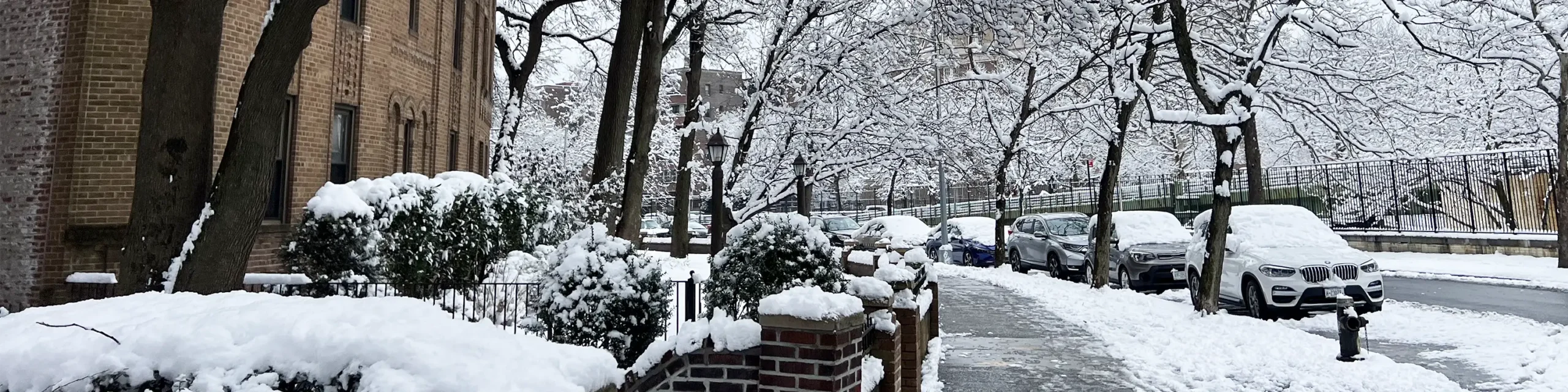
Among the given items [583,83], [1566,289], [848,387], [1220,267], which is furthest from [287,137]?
[1566,289]

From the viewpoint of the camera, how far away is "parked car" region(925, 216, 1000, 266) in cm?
2430

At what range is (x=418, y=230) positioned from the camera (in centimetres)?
1072

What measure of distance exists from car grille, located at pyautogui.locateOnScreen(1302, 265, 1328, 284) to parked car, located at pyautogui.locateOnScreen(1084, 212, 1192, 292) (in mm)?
2994

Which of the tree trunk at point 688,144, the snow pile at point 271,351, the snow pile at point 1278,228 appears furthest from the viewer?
the tree trunk at point 688,144

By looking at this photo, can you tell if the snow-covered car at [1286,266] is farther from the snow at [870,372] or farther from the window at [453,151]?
the window at [453,151]

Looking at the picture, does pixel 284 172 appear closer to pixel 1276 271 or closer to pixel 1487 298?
pixel 1276 271

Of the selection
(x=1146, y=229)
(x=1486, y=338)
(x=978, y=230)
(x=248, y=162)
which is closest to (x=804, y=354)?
(x=248, y=162)

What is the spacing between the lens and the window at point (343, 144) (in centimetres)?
1355

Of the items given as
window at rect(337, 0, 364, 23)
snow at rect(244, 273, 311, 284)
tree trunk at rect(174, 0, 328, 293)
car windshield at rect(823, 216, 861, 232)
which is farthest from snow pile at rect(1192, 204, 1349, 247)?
car windshield at rect(823, 216, 861, 232)

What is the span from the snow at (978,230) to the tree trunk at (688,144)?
9.18 metres

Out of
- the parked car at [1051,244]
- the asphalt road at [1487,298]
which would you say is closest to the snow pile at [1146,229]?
the parked car at [1051,244]

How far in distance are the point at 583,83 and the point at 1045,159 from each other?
56.3ft

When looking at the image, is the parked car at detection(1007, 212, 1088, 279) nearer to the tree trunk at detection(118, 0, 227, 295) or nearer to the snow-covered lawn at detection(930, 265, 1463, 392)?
the snow-covered lawn at detection(930, 265, 1463, 392)

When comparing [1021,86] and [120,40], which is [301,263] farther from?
[1021,86]
